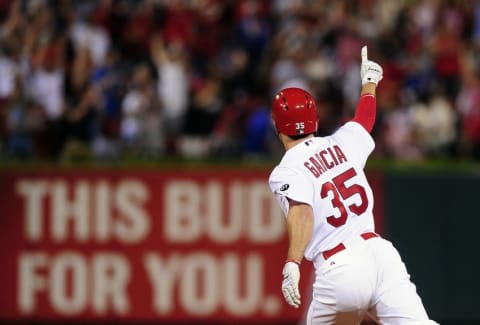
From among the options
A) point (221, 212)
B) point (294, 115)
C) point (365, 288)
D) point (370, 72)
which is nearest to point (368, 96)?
point (370, 72)

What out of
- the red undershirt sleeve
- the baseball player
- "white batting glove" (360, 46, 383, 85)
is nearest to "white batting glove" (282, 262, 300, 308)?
the baseball player

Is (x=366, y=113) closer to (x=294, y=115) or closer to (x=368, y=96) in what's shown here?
(x=368, y=96)

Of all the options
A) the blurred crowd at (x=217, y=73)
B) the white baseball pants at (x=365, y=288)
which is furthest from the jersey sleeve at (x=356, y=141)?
the blurred crowd at (x=217, y=73)

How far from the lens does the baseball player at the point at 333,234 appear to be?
6.79 metres

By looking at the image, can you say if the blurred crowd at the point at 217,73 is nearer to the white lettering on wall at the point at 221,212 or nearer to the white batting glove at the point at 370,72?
the white lettering on wall at the point at 221,212

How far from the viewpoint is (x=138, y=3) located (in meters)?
15.5

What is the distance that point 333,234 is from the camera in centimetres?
696

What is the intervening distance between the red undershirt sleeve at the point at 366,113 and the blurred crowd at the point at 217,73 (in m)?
5.80

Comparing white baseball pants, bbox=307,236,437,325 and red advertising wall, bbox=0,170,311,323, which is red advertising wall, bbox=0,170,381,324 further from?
white baseball pants, bbox=307,236,437,325

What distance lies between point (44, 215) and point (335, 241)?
6836 mm

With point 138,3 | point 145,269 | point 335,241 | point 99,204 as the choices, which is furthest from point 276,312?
point 335,241

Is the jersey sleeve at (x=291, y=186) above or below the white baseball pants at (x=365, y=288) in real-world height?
above

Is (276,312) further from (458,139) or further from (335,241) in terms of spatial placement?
(335,241)

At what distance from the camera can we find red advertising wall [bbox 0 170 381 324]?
43.2ft
